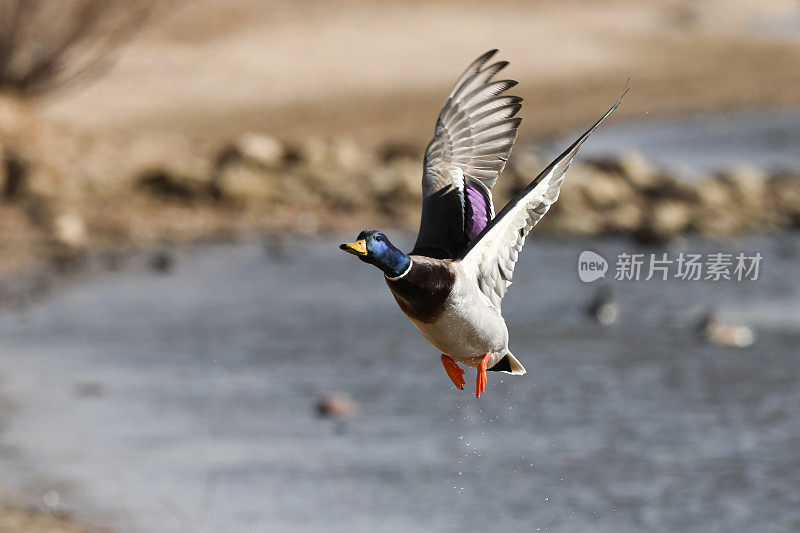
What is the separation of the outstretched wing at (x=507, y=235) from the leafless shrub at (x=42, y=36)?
89.9 ft

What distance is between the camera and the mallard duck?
429 centimetres

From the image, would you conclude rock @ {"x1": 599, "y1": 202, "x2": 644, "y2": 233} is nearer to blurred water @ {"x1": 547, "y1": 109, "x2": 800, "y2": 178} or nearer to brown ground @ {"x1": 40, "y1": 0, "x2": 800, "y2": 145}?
blurred water @ {"x1": 547, "y1": 109, "x2": 800, "y2": 178}

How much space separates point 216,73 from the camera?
162 ft

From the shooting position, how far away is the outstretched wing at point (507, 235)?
4562 mm

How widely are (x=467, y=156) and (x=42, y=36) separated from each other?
2964 centimetres

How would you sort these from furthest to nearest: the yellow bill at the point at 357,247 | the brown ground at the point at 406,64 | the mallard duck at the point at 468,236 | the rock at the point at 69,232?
the brown ground at the point at 406,64 → the rock at the point at 69,232 → the mallard duck at the point at 468,236 → the yellow bill at the point at 357,247

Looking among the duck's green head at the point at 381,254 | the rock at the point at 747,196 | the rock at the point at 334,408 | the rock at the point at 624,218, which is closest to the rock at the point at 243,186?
the rock at the point at 624,218

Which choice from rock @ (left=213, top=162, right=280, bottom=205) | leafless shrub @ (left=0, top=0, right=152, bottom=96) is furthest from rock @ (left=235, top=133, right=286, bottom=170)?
leafless shrub @ (left=0, top=0, right=152, bottom=96)

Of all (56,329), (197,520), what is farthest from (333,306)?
(197,520)

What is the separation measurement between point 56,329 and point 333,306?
477 cm

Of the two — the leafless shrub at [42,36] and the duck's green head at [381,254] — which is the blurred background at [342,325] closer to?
the leafless shrub at [42,36]

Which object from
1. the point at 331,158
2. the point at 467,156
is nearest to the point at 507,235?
the point at 467,156

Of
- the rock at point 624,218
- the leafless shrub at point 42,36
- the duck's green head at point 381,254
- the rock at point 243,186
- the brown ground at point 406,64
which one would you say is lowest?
the brown ground at point 406,64

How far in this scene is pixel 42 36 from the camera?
3309 centimetres
